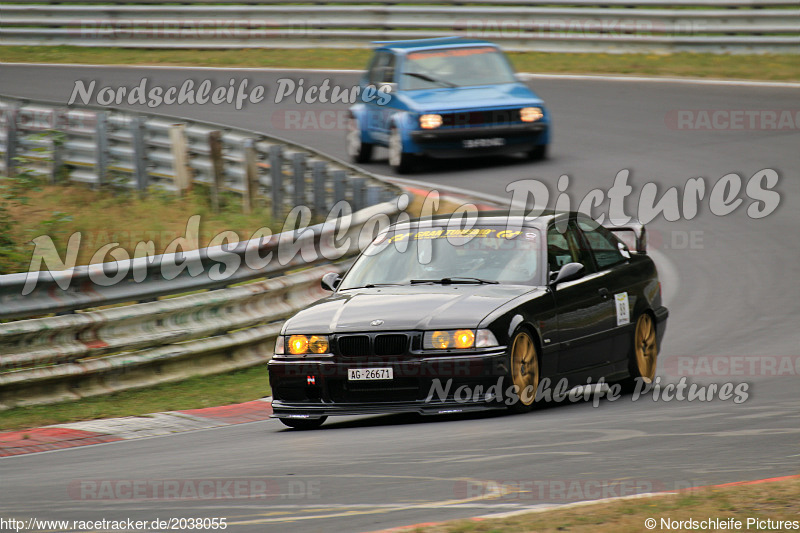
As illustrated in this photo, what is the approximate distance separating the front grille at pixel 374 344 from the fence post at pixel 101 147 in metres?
10.3

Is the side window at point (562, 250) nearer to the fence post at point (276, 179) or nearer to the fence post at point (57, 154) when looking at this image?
the fence post at point (276, 179)

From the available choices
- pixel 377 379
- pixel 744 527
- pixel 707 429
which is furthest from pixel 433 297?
pixel 744 527

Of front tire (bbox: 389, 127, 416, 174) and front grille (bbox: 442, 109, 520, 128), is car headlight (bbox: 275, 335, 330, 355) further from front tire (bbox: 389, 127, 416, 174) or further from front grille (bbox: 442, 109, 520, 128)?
front tire (bbox: 389, 127, 416, 174)

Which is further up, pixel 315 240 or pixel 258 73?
pixel 258 73

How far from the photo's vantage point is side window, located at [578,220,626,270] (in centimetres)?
1030

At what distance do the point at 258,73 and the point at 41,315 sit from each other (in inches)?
734

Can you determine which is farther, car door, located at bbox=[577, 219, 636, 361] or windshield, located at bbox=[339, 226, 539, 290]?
car door, located at bbox=[577, 219, 636, 361]

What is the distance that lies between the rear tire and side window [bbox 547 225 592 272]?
6.52 ft

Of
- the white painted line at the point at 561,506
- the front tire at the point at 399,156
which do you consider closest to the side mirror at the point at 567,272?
the white painted line at the point at 561,506

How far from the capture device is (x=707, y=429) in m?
7.80

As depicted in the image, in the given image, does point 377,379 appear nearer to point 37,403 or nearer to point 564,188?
point 37,403

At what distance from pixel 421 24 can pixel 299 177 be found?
14.8 meters

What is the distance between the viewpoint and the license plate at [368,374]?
8680 millimetres

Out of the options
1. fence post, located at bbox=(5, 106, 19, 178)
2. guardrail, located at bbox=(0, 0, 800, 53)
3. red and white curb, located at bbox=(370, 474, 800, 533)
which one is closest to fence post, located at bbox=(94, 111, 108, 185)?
fence post, located at bbox=(5, 106, 19, 178)
